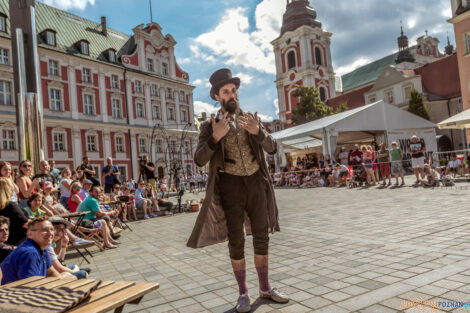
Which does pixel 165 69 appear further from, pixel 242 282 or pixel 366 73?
pixel 242 282

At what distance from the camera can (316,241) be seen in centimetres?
530

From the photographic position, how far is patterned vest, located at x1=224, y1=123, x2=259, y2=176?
3.04m

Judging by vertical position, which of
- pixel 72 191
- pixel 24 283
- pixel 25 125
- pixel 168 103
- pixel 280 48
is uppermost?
pixel 280 48

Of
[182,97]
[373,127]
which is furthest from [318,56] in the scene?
[373,127]

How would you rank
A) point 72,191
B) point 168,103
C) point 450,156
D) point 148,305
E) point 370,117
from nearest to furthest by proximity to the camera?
point 148,305, point 72,191, point 450,156, point 370,117, point 168,103

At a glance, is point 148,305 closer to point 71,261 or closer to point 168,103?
point 71,261

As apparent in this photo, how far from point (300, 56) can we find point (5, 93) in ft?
126

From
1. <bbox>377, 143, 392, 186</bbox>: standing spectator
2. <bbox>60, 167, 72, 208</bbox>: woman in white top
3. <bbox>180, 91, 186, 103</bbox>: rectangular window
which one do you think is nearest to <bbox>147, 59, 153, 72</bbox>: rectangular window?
<bbox>180, 91, 186, 103</bbox>: rectangular window

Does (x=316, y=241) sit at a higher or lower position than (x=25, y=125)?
lower

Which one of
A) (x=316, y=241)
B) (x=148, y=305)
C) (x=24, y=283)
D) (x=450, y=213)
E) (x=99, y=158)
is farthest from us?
(x=99, y=158)

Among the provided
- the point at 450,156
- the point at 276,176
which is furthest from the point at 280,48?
the point at 450,156

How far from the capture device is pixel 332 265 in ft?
13.0

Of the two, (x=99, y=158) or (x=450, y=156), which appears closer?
(x=450, y=156)

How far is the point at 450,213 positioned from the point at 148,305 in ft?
18.9
